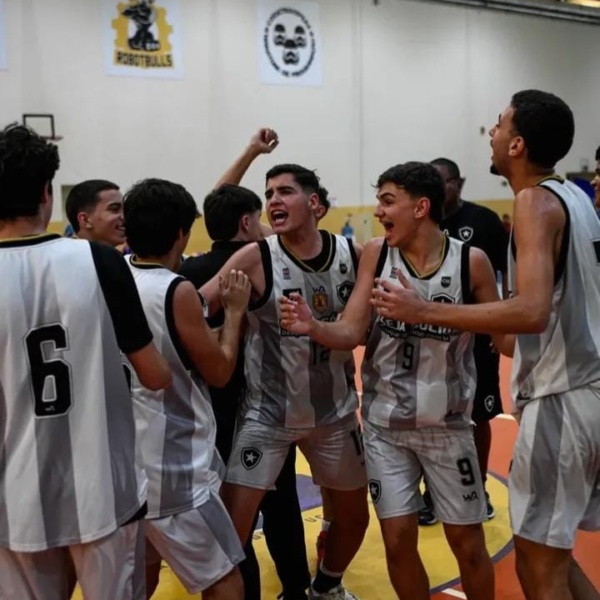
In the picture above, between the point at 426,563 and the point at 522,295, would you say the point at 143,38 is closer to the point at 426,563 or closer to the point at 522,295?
the point at 426,563

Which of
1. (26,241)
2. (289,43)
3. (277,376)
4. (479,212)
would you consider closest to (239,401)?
(277,376)

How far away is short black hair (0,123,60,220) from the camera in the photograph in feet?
7.31

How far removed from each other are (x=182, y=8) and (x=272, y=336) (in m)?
12.2

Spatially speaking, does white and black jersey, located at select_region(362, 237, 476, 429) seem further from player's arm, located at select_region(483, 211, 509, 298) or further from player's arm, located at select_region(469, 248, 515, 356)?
player's arm, located at select_region(483, 211, 509, 298)

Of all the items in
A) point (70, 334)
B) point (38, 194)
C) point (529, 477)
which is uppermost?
point (38, 194)

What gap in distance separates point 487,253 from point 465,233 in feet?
0.68

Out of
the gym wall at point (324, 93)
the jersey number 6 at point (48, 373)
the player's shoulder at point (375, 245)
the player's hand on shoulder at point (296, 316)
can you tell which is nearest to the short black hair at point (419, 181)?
the player's shoulder at point (375, 245)

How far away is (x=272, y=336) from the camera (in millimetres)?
3682

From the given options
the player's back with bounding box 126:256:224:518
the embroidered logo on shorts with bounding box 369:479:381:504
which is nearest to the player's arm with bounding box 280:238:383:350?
the player's back with bounding box 126:256:224:518

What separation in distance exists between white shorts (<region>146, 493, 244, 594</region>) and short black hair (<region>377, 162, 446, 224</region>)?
5.08 ft

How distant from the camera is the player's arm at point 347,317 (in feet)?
10.6

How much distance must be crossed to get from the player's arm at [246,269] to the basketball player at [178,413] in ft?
1.90

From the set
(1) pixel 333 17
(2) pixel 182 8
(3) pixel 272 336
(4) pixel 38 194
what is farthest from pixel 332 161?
(4) pixel 38 194

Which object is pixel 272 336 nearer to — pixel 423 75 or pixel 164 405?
pixel 164 405
